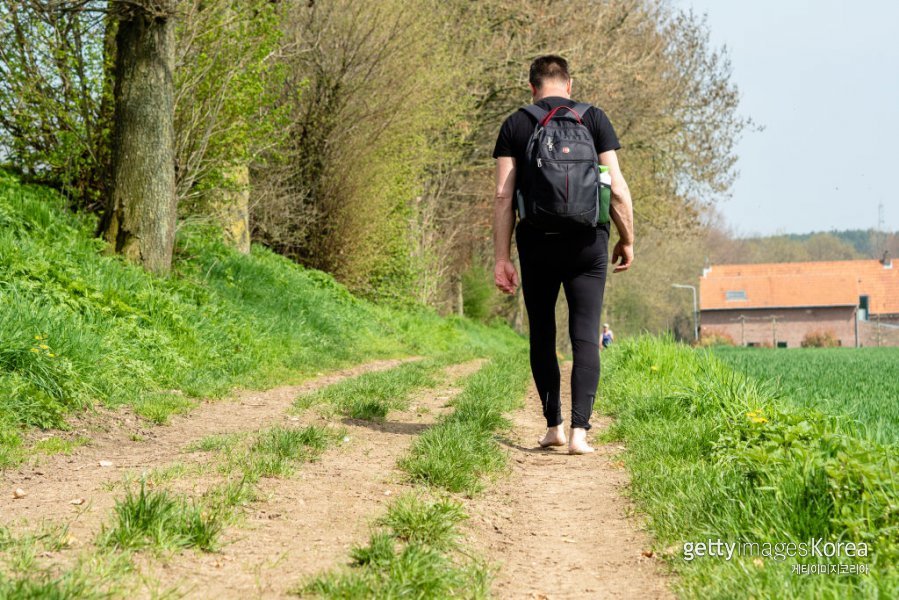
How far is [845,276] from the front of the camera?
72.3 m

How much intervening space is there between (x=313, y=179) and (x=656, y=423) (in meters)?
12.8

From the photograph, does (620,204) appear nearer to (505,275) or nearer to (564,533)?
(505,275)

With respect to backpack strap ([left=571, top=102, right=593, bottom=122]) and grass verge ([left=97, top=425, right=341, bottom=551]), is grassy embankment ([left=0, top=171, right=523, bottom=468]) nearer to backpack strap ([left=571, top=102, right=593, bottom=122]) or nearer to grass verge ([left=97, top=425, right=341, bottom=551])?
grass verge ([left=97, top=425, right=341, bottom=551])

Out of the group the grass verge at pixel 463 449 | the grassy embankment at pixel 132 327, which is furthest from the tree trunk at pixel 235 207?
the grass verge at pixel 463 449

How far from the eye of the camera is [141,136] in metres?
9.82

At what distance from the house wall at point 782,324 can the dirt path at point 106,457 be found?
6767 cm

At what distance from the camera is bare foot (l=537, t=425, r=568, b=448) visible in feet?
19.1

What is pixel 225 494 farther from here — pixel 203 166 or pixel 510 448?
pixel 203 166

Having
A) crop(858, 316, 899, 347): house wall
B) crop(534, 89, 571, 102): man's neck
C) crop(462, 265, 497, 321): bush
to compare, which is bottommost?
crop(858, 316, 899, 347): house wall

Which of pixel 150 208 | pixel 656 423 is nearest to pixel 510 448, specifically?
pixel 656 423

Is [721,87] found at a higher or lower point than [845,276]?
higher

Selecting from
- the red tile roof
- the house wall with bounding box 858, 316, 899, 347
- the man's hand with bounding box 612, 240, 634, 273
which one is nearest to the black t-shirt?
the man's hand with bounding box 612, 240, 634, 273

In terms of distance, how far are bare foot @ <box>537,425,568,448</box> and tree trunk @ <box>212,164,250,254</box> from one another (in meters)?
7.79

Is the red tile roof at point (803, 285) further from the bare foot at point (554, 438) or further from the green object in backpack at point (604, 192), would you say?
the green object in backpack at point (604, 192)
